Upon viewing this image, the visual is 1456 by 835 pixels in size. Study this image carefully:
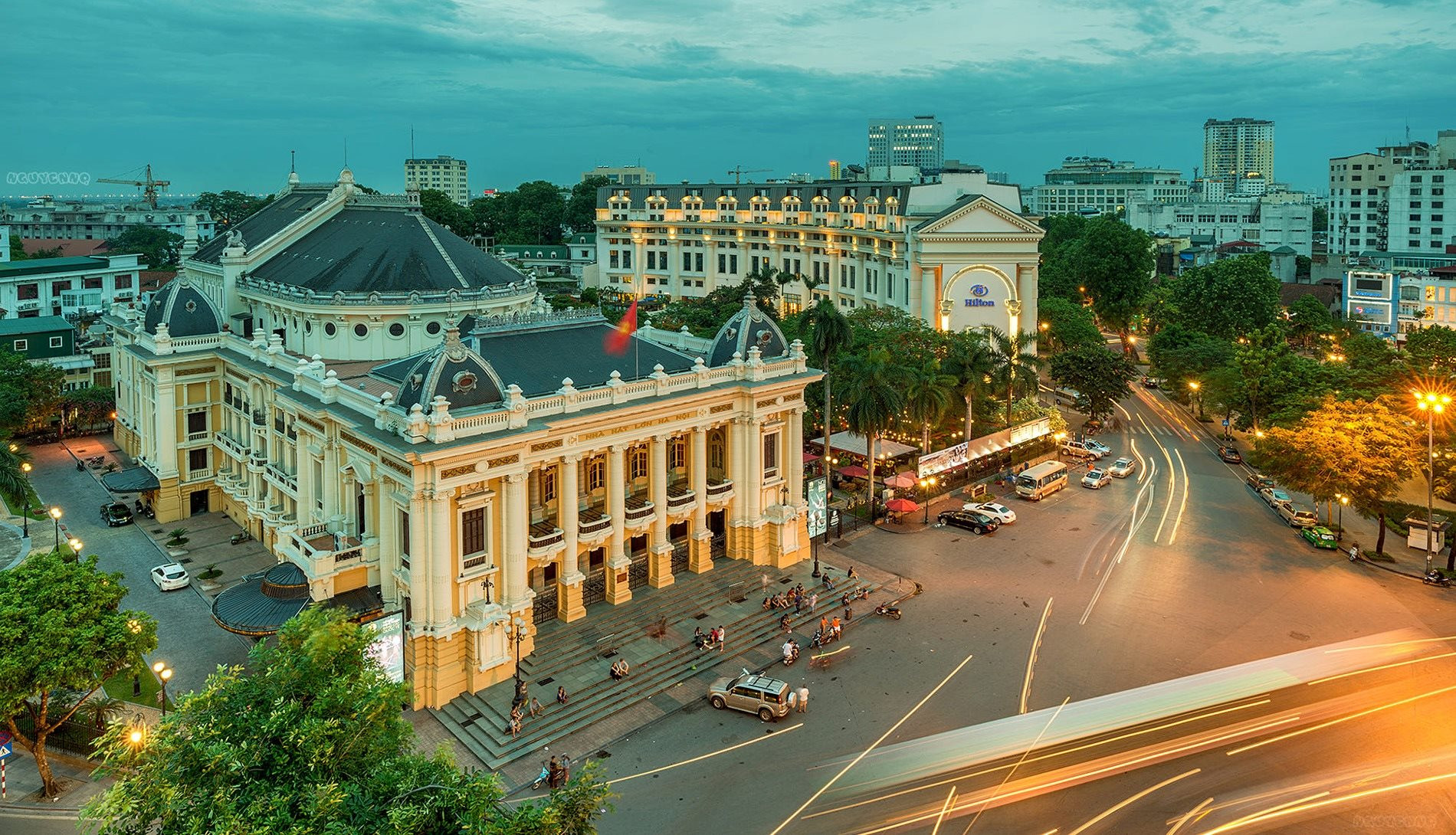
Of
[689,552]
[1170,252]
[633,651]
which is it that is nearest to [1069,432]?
[689,552]

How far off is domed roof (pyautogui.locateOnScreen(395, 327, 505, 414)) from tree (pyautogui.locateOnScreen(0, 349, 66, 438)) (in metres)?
48.8

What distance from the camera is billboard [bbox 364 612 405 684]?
36844 millimetres

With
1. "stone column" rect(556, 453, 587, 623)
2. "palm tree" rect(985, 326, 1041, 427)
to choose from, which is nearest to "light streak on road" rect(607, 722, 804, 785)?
"stone column" rect(556, 453, 587, 623)

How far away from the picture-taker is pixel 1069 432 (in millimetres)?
89750

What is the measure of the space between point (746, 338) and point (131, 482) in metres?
37.8

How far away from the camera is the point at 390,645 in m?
37.5

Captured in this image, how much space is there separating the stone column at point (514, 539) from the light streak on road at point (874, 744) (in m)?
14.6

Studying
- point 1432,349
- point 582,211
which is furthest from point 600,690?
point 582,211

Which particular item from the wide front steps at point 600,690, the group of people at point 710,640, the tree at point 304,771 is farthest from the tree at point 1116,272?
the tree at point 304,771

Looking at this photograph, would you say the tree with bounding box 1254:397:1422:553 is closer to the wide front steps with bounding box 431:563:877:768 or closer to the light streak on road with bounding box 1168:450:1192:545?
the light streak on road with bounding box 1168:450:1192:545

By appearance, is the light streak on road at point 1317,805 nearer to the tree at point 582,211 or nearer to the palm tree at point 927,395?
the palm tree at point 927,395

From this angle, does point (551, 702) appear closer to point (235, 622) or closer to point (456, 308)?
point (235, 622)

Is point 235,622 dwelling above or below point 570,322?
below

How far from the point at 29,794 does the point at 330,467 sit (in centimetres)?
1695
